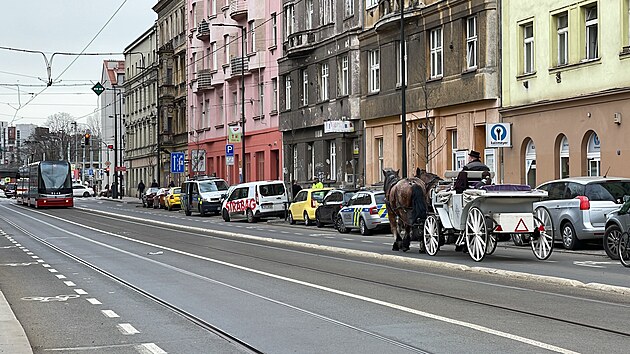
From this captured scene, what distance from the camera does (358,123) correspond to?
50.2 metres

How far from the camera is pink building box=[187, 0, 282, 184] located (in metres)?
63.4

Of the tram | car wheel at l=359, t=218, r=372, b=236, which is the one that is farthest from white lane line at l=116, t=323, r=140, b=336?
the tram

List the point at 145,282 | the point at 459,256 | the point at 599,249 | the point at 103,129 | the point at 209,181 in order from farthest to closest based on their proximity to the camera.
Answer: the point at 103,129 < the point at 209,181 < the point at 599,249 < the point at 459,256 < the point at 145,282

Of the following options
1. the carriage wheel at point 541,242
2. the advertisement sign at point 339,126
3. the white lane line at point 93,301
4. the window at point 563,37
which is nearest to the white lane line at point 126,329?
the white lane line at point 93,301

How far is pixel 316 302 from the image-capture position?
13875 millimetres

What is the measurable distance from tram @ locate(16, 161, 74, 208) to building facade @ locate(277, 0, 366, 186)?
18.5m

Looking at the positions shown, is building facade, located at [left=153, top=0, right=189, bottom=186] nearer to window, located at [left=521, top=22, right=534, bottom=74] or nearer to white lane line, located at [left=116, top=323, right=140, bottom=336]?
window, located at [left=521, top=22, right=534, bottom=74]

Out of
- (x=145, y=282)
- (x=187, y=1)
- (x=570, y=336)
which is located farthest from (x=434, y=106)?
(x=187, y=1)

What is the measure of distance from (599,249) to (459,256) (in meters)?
4.18

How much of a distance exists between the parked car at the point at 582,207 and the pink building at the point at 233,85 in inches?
1336

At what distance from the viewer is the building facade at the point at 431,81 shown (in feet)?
123

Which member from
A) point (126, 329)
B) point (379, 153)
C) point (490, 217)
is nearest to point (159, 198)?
point (379, 153)

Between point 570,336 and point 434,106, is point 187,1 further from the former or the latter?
point 570,336

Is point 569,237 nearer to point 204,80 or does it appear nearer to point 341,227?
point 341,227
